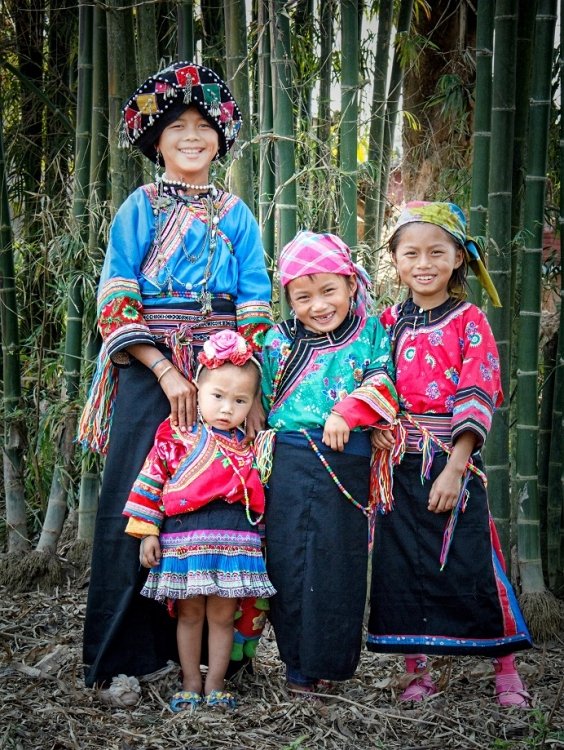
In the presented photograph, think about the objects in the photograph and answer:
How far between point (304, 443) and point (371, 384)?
26 centimetres

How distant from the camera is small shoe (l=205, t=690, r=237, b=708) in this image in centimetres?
275

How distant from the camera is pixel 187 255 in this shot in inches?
112

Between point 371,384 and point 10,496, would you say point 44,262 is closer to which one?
point 10,496

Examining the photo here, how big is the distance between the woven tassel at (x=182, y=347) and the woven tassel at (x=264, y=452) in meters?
0.29

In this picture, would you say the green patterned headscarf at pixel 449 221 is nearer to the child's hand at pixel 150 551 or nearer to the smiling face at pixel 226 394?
the smiling face at pixel 226 394

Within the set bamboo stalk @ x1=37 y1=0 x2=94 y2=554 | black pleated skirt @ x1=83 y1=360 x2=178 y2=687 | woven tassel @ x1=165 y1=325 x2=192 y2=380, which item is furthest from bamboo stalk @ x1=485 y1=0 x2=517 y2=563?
bamboo stalk @ x1=37 y1=0 x2=94 y2=554

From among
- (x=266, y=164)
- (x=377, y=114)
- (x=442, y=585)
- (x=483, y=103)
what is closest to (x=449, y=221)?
(x=483, y=103)

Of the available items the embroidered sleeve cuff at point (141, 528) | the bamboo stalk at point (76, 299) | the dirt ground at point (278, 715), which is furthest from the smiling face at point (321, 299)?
the bamboo stalk at point (76, 299)

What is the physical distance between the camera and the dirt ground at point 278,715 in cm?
259

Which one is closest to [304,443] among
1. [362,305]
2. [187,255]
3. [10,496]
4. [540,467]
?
[362,305]

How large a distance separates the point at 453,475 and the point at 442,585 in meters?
0.35

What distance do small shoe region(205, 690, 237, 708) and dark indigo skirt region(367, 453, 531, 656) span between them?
1.55 ft

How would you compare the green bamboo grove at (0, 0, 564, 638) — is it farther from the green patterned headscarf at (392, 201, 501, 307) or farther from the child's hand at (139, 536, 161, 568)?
the child's hand at (139, 536, 161, 568)

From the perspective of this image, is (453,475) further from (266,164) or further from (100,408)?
(266,164)
